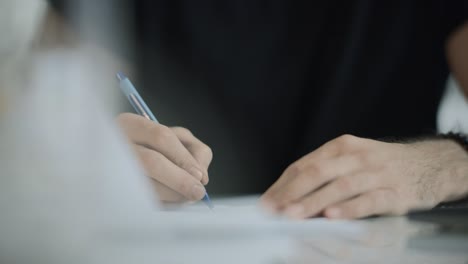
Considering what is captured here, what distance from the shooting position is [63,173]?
9.5 inches

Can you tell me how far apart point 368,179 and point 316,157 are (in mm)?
30

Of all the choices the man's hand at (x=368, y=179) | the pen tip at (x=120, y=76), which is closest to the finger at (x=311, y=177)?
the man's hand at (x=368, y=179)

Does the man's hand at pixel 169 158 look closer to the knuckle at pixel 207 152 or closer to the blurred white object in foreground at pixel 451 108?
the knuckle at pixel 207 152

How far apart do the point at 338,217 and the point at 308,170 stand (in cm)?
3

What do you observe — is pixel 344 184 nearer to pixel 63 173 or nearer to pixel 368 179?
pixel 368 179

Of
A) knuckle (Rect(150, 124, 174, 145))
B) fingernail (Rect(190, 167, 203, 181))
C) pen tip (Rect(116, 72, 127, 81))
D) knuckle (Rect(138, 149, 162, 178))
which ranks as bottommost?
fingernail (Rect(190, 167, 203, 181))

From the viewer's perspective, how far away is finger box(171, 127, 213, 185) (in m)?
0.26

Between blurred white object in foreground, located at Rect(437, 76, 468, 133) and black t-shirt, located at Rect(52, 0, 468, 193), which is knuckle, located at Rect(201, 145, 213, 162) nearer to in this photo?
black t-shirt, located at Rect(52, 0, 468, 193)

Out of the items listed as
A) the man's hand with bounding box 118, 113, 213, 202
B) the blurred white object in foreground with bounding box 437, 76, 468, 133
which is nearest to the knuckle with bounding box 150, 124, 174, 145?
the man's hand with bounding box 118, 113, 213, 202

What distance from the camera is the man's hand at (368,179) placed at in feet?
0.83

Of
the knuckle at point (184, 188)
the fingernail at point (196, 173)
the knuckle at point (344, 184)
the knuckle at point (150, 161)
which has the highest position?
the knuckle at point (150, 161)

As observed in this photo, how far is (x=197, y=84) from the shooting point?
30 centimetres

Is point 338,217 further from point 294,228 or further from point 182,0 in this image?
point 182,0

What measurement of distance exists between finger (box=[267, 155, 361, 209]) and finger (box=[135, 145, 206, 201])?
4 centimetres
